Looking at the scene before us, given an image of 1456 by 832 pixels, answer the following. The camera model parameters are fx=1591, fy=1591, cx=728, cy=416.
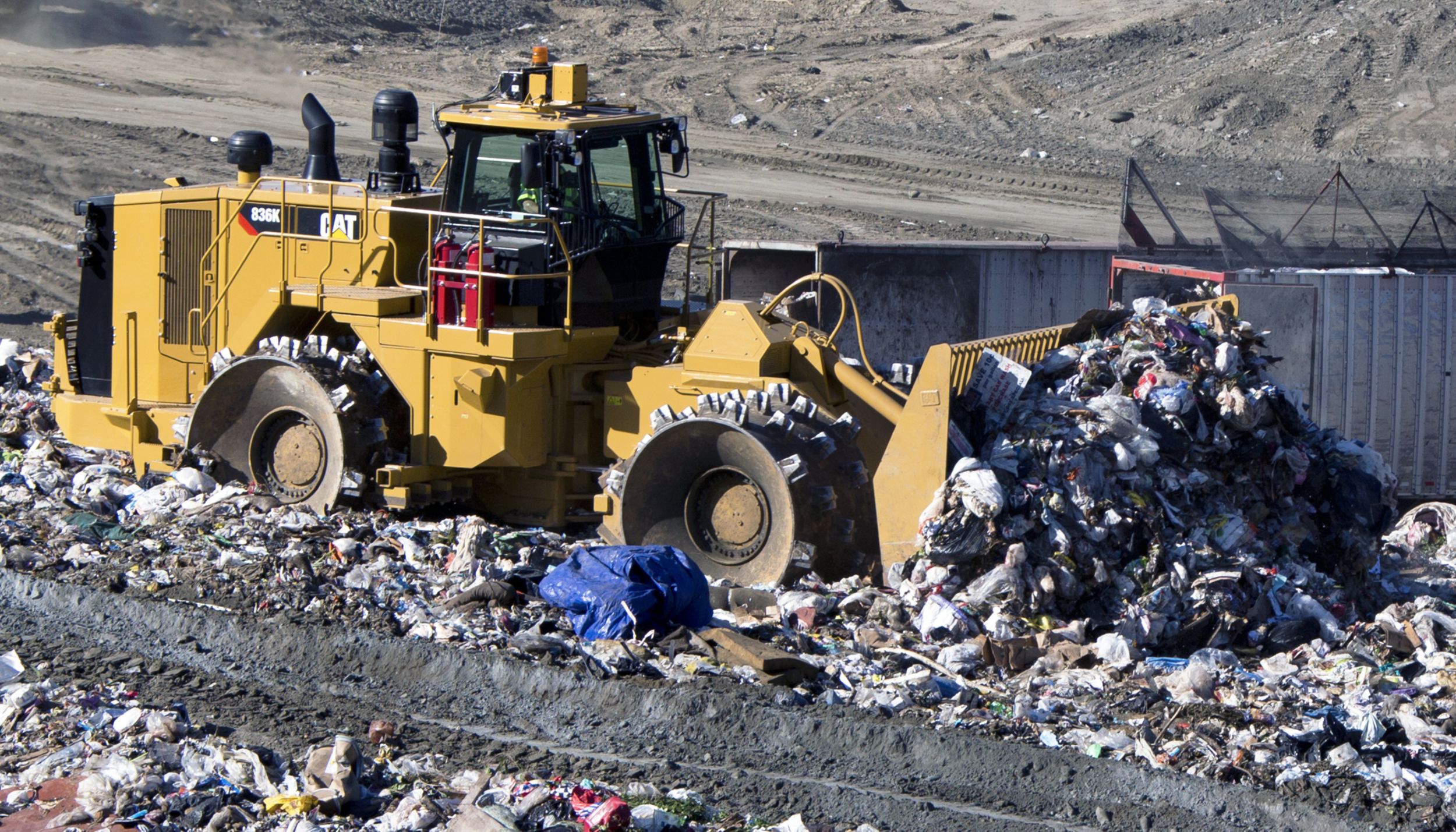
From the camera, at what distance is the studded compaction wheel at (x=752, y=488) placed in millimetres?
7859

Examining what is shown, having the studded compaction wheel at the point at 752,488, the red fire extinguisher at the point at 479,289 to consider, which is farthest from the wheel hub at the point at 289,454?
the studded compaction wheel at the point at 752,488

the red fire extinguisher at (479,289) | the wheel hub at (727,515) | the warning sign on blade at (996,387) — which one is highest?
the red fire extinguisher at (479,289)

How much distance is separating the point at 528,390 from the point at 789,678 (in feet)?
8.80

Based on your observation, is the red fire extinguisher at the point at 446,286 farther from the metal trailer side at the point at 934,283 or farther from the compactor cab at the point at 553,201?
the metal trailer side at the point at 934,283

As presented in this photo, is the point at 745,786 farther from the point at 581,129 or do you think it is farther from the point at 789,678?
the point at 581,129

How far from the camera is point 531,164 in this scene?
8227 millimetres

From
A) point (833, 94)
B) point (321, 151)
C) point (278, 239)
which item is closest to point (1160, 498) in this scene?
point (278, 239)

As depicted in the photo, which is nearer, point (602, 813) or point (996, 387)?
point (602, 813)

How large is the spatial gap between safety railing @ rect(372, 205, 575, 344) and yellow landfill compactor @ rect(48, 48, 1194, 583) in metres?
0.02

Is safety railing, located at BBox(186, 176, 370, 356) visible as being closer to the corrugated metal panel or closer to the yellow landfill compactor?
the yellow landfill compactor

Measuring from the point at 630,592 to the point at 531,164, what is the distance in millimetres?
2442

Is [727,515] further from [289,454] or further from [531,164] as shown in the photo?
[289,454]

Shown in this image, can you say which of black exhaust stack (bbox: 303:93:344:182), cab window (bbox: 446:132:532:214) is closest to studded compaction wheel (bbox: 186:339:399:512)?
cab window (bbox: 446:132:532:214)

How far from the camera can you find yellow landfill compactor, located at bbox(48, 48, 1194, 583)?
26.3ft
